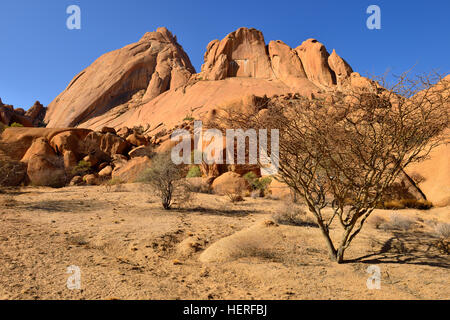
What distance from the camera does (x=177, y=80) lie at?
55.1m

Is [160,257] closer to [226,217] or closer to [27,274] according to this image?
[27,274]

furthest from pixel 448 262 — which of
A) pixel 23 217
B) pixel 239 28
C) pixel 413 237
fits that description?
pixel 239 28

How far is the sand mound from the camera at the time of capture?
16.3 feet

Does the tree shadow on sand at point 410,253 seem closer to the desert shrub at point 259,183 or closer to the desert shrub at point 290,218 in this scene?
the desert shrub at point 290,218

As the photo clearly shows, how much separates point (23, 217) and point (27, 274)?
5.29 m

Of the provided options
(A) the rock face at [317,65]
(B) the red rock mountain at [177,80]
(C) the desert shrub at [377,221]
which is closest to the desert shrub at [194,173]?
(C) the desert shrub at [377,221]

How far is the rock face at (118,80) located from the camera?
55.8 m

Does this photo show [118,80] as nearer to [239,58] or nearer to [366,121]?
[239,58]

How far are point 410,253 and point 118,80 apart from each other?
63.0 m

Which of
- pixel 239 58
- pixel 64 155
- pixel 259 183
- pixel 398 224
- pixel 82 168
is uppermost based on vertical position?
pixel 239 58

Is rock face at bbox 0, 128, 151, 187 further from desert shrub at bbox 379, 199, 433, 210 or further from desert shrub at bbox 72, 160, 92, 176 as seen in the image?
desert shrub at bbox 379, 199, 433, 210

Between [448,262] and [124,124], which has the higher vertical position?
[124,124]

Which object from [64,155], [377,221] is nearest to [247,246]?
[377,221]

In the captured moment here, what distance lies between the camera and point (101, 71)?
199 ft
